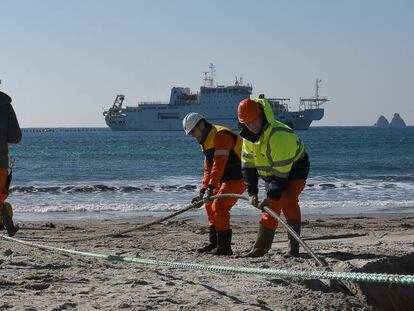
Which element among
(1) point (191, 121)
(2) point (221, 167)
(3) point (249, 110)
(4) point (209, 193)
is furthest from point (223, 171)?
(3) point (249, 110)

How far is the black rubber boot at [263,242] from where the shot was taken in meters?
7.53

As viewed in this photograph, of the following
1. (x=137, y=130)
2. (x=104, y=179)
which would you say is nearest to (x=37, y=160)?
(x=104, y=179)

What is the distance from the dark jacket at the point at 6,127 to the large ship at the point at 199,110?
83.2m

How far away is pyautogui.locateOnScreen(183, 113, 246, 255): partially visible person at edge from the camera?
7754 millimetres

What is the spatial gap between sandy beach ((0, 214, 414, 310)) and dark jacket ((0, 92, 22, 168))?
98 cm

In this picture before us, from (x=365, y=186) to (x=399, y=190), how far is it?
1972mm

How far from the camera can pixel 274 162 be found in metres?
6.98

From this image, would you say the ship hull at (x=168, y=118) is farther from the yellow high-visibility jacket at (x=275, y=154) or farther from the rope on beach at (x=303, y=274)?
the rope on beach at (x=303, y=274)

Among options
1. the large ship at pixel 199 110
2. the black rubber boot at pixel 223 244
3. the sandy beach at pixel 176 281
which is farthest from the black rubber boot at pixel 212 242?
the large ship at pixel 199 110

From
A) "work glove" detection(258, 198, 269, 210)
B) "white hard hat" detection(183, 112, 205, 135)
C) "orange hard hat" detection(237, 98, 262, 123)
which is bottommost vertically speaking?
"work glove" detection(258, 198, 269, 210)

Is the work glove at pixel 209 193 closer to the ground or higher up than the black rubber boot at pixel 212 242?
higher up

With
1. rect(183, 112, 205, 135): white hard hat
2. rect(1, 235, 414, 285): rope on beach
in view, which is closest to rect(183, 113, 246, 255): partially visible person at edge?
rect(183, 112, 205, 135): white hard hat

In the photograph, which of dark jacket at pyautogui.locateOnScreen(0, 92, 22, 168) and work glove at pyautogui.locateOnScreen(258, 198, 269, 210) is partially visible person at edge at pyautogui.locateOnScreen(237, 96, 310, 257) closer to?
work glove at pyautogui.locateOnScreen(258, 198, 269, 210)

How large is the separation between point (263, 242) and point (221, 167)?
88cm
